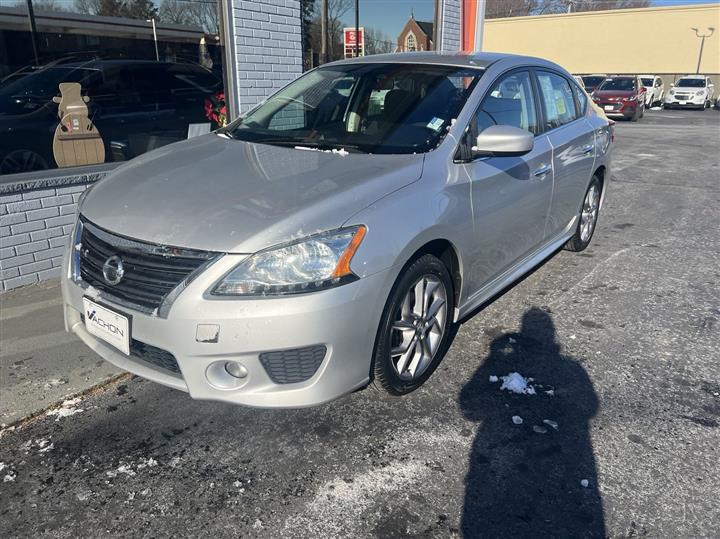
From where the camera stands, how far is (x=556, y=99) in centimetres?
452

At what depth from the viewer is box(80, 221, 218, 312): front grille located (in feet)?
7.75

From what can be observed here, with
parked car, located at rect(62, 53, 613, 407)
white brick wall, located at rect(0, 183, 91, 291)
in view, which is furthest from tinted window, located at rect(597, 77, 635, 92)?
white brick wall, located at rect(0, 183, 91, 291)

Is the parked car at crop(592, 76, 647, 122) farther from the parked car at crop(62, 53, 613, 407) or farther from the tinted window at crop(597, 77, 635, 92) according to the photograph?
the parked car at crop(62, 53, 613, 407)

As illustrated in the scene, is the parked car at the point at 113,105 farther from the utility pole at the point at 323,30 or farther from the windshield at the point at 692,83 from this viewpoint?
the windshield at the point at 692,83

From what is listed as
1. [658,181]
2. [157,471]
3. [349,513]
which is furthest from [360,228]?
[658,181]

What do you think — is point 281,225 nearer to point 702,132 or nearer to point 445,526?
point 445,526

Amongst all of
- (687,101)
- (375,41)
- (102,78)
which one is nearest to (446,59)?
(102,78)

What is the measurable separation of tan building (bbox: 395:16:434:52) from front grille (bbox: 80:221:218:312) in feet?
23.9

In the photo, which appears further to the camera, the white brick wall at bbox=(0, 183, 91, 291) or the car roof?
the white brick wall at bbox=(0, 183, 91, 291)

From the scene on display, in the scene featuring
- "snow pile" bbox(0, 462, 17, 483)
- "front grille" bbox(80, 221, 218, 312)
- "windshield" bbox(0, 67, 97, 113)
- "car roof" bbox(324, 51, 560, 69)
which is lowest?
"snow pile" bbox(0, 462, 17, 483)

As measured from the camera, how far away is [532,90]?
410cm

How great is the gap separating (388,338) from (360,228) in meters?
0.57

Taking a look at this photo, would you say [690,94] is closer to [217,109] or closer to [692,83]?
[692,83]

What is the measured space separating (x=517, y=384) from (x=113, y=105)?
4283 mm
